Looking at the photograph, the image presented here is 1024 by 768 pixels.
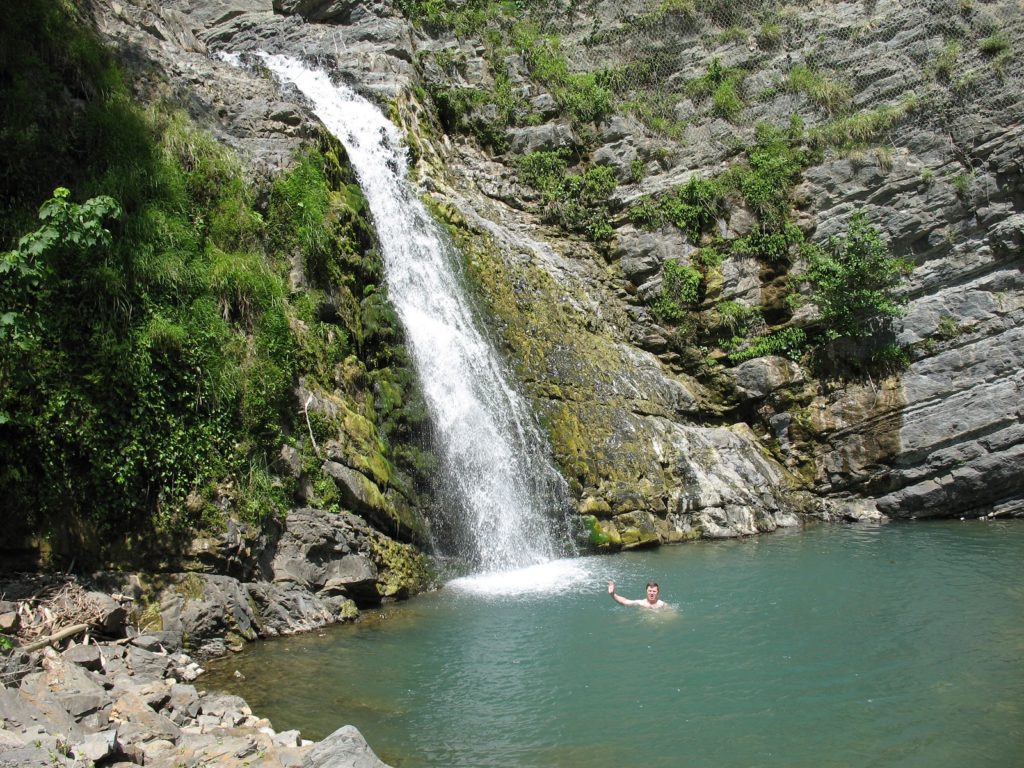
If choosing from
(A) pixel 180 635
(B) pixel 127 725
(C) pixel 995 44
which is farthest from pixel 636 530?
(C) pixel 995 44

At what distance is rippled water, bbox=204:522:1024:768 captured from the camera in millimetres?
→ 6133

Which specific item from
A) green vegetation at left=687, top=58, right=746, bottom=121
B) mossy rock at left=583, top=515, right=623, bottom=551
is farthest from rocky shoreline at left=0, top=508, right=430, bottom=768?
green vegetation at left=687, top=58, right=746, bottom=121

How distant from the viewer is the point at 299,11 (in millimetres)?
24938

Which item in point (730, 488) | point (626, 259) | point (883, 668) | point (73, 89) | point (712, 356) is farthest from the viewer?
point (626, 259)

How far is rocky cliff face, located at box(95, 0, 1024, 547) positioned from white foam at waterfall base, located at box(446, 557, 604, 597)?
159cm

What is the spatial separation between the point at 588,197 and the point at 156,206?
14.4m

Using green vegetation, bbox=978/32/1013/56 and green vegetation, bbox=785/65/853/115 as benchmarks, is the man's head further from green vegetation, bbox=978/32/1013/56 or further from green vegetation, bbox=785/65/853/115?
green vegetation, bbox=978/32/1013/56

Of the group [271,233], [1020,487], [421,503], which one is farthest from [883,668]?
[1020,487]

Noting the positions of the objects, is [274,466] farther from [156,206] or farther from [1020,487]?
[1020,487]

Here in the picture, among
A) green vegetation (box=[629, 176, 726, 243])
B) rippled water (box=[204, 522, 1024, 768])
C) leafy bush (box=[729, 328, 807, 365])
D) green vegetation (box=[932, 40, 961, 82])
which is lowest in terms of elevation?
rippled water (box=[204, 522, 1024, 768])

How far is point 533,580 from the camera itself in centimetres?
1202

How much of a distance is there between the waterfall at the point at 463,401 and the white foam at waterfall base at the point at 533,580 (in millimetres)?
403

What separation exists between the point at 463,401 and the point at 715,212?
454 inches

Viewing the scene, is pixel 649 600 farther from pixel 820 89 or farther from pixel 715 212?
pixel 820 89
